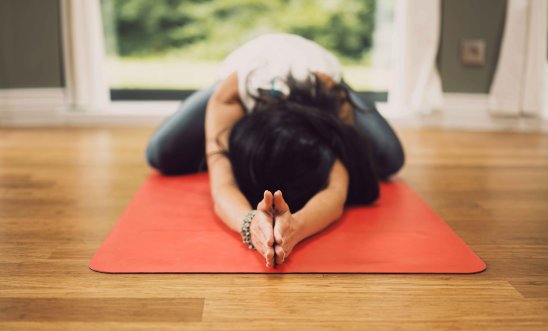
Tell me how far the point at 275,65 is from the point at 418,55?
4.89 ft

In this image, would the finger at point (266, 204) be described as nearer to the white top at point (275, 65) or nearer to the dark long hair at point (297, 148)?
the dark long hair at point (297, 148)

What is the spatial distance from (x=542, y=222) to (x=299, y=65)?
3.09ft

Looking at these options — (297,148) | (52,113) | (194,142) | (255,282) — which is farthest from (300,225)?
(52,113)

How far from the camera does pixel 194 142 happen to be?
228 centimetres

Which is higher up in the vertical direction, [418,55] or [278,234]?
[418,55]

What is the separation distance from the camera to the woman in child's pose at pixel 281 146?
1.56m

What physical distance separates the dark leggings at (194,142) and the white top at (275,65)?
201mm

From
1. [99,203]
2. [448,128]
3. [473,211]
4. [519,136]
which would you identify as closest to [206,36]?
[448,128]

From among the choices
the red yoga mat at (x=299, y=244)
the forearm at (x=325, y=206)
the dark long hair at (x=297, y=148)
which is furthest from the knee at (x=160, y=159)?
the forearm at (x=325, y=206)

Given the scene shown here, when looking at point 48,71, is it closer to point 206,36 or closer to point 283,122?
point 206,36

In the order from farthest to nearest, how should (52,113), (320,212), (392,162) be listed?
(52,113) < (392,162) < (320,212)

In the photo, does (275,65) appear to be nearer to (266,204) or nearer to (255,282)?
(266,204)

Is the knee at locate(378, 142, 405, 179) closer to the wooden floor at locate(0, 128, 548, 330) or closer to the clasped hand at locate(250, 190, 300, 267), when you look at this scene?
the wooden floor at locate(0, 128, 548, 330)

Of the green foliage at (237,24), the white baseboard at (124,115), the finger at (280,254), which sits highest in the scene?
the green foliage at (237,24)
